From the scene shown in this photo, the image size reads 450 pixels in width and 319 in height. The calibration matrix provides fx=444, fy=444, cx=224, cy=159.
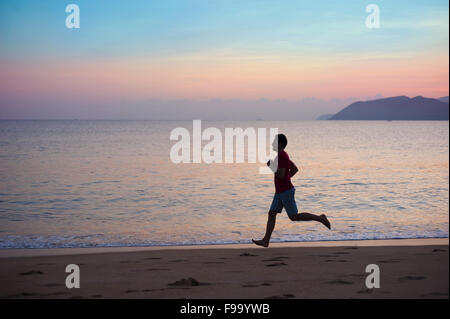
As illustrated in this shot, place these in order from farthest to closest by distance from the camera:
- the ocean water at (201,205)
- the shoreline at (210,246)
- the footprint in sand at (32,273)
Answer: the ocean water at (201,205), the shoreline at (210,246), the footprint in sand at (32,273)

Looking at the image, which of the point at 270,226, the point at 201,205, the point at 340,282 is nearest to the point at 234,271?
the point at 340,282

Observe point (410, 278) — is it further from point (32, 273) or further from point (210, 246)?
point (32, 273)

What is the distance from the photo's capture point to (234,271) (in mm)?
6758

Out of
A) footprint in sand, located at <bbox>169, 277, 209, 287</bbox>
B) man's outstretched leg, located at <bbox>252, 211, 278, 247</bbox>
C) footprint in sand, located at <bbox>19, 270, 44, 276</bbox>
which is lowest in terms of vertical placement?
footprint in sand, located at <bbox>19, 270, 44, 276</bbox>

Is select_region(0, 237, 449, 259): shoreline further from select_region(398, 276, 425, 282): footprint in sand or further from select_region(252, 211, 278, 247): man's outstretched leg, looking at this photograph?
select_region(398, 276, 425, 282): footprint in sand

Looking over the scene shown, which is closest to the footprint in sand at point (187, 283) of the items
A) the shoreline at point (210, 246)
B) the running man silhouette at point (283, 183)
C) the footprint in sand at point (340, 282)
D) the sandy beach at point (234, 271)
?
Result: the sandy beach at point (234, 271)

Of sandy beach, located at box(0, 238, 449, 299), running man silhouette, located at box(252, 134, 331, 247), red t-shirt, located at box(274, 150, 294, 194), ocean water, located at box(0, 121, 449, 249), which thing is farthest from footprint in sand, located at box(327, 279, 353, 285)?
ocean water, located at box(0, 121, 449, 249)

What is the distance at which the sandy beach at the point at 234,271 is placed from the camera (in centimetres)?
556

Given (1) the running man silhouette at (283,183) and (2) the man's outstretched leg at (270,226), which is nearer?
(1) the running man silhouette at (283,183)

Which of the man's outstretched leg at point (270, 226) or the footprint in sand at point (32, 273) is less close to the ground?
the man's outstretched leg at point (270, 226)

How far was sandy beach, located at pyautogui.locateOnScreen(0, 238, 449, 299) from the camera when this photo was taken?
5.56 metres

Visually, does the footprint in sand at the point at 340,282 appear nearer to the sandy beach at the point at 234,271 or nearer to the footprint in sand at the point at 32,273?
the sandy beach at the point at 234,271

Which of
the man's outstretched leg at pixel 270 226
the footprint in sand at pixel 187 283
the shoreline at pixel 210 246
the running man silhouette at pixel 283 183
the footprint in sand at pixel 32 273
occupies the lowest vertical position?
the shoreline at pixel 210 246
